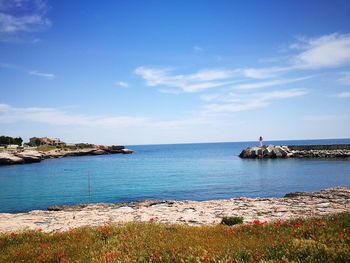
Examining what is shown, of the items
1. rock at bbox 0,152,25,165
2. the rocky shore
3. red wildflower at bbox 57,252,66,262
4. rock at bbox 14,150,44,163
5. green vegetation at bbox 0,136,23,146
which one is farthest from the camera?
green vegetation at bbox 0,136,23,146

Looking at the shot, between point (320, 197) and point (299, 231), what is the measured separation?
13.9m

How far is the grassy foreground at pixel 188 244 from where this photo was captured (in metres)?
7.37

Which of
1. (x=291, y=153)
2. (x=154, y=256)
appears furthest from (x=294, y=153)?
(x=154, y=256)

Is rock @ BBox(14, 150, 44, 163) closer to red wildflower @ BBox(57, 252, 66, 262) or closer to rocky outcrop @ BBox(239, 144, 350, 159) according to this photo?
rocky outcrop @ BBox(239, 144, 350, 159)

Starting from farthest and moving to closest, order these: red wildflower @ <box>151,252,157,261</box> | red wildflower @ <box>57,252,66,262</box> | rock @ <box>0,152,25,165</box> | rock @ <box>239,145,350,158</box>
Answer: rock @ <box>0,152,25,165</box> → rock @ <box>239,145,350,158</box> → red wildflower @ <box>57,252,66,262</box> → red wildflower @ <box>151,252,157,261</box>

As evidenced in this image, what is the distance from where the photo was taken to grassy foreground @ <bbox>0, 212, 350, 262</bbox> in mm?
7367

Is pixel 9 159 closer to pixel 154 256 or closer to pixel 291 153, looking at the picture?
pixel 291 153

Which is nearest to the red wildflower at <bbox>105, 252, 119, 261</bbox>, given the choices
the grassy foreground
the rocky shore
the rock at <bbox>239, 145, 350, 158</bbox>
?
the grassy foreground

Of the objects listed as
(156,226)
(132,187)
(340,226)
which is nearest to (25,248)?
(156,226)

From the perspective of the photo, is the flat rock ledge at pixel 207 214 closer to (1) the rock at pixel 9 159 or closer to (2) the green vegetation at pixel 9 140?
(1) the rock at pixel 9 159

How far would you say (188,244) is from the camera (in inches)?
365

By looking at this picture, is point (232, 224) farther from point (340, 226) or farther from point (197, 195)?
point (197, 195)

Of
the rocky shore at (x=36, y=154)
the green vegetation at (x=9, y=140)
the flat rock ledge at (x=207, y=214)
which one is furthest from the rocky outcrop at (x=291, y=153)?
the green vegetation at (x=9, y=140)

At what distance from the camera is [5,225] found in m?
18.2
